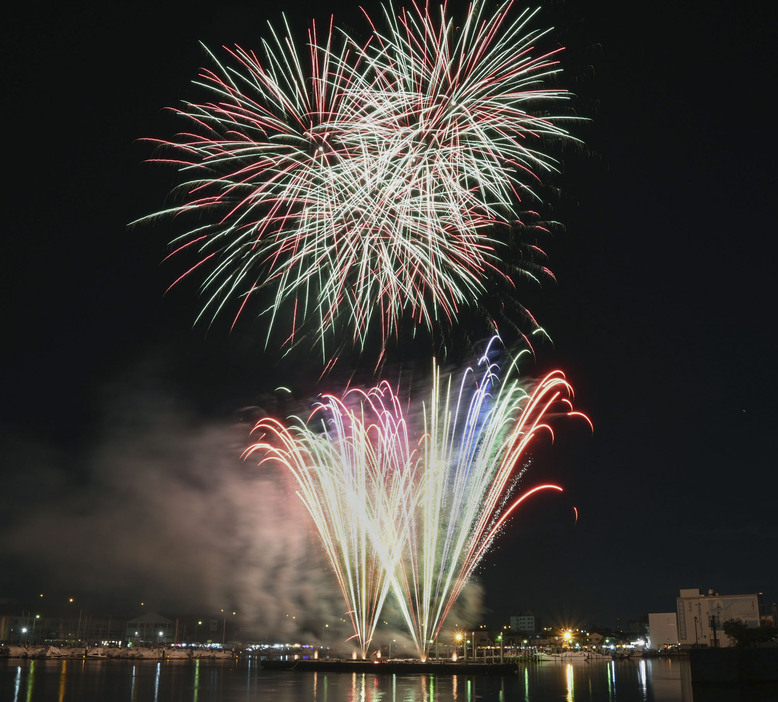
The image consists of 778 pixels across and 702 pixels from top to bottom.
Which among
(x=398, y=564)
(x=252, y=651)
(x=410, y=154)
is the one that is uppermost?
(x=410, y=154)

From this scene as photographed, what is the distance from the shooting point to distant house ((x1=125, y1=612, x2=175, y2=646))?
117 meters

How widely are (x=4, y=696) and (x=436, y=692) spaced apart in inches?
648

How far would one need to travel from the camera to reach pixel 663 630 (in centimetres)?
11388

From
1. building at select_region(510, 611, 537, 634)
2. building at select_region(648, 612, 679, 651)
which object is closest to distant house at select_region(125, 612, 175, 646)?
building at select_region(648, 612, 679, 651)

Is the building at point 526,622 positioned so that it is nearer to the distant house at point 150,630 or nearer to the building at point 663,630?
the building at point 663,630

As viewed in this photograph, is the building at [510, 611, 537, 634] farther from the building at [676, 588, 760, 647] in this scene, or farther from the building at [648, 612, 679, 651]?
the building at [676, 588, 760, 647]

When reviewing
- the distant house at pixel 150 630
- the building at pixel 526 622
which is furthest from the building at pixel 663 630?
the building at pixel 526 622

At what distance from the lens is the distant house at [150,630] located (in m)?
117

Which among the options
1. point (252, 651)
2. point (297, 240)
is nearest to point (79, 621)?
point (252, 651)

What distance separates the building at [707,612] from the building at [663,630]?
457cm

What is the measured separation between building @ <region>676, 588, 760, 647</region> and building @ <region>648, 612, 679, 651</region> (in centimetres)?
457

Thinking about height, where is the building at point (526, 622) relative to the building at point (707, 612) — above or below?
below

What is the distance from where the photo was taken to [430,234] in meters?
24.1

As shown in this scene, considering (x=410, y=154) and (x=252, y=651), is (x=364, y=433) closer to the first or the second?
(x=410, y=154)
